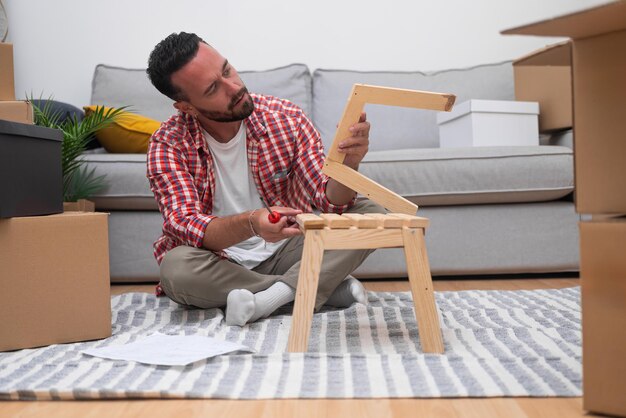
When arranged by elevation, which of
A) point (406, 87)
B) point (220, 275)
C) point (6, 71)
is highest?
point (406, 87)

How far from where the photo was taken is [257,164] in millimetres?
1782

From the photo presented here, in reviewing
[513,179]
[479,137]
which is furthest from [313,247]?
[479,137]

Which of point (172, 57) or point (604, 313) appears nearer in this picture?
point (604, 313)

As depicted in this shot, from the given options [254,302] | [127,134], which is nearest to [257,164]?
[254,302]

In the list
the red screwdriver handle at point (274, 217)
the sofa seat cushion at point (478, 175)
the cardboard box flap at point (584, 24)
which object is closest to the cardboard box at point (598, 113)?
the cardboard box flap at point (584, 24)

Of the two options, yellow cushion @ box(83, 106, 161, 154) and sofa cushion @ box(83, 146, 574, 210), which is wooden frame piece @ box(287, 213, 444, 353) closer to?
sofa cushion @ box(83, 146, 574, 210)

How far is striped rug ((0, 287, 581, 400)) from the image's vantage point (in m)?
1.06

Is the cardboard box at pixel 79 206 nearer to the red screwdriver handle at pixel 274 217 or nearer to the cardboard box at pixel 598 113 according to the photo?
the red screwdriver handle at pixel 274 217

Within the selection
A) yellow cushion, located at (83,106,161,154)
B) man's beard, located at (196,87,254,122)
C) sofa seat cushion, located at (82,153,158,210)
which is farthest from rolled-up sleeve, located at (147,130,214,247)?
yellow cushion, located at (83,106,161,154)

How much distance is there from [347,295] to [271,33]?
1.66m

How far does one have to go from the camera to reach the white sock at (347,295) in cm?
175

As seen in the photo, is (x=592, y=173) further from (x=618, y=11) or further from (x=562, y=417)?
(x=562, y=417)

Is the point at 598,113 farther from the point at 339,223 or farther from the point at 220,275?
the point at 220,275

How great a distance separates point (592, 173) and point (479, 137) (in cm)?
158
